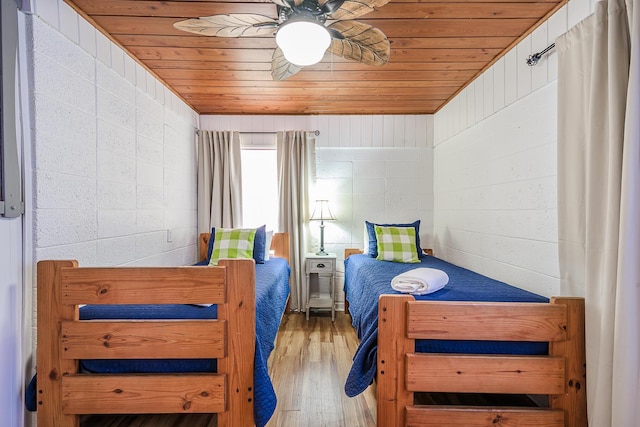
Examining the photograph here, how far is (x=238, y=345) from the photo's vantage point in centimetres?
133

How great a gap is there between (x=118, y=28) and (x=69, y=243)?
1.21 meters

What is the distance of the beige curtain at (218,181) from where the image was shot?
10.7 ft

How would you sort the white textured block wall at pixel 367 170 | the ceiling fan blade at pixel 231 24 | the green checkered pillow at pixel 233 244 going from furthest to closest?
the white textured block wall at pixel 367 170, the green checkered pillow at pixel 233 244, the ceiling fan blade at pixel 231 24

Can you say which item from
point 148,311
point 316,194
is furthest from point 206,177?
point 148,311

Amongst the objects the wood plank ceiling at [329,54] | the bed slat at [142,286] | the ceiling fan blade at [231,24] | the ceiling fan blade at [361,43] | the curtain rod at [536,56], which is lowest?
the bed slat at [142,286]

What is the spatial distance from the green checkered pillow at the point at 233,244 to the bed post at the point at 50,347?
4.54ft

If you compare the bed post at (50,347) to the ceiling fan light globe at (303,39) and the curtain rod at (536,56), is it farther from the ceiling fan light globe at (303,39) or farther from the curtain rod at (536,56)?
the curtain rod at (536,56)

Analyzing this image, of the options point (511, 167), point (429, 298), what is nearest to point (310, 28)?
point (429, 298)

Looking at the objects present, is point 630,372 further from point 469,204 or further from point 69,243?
point 69,243

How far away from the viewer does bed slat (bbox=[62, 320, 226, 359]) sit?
1.29m

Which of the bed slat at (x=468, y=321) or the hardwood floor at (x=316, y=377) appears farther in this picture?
the hardwood floor at (x=316, y=377)

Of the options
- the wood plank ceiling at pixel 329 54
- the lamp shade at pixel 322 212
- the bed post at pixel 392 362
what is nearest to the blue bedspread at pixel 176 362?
the bed post at pixel 392 362

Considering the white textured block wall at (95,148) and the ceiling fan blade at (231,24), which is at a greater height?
the ceiling fan blade at (231,24)

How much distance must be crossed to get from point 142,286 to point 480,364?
1389 millimetres
